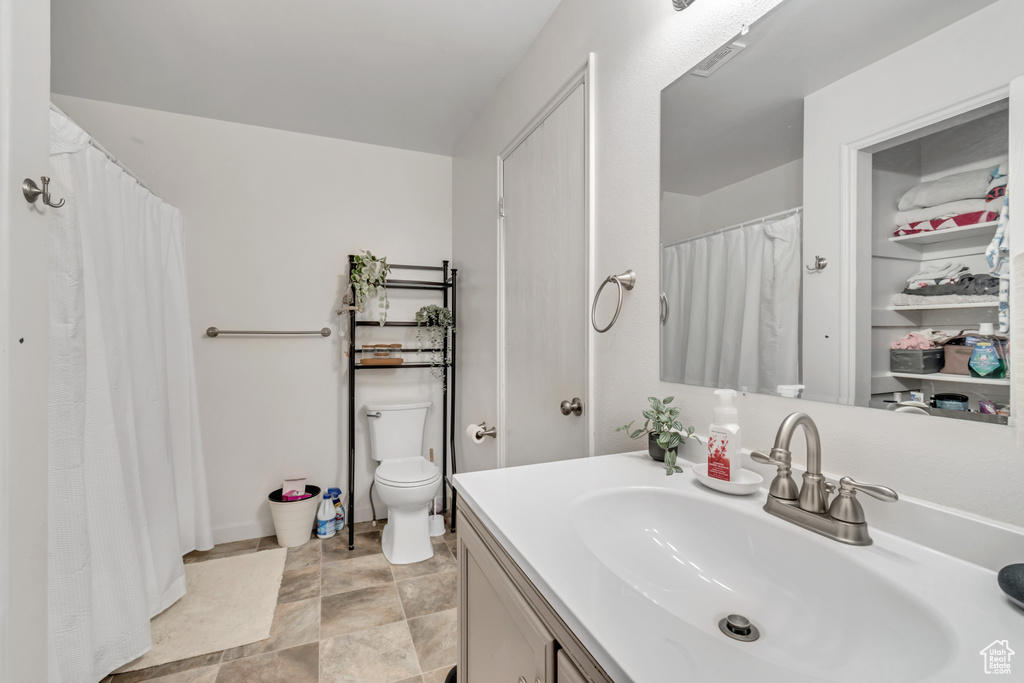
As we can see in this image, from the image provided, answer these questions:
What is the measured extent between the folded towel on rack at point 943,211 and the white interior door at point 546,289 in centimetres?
84

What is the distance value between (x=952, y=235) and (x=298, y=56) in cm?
226

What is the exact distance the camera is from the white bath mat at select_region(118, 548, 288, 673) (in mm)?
1646

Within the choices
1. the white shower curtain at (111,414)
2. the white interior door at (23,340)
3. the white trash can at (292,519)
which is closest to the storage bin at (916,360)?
the white interior door at (23,340)

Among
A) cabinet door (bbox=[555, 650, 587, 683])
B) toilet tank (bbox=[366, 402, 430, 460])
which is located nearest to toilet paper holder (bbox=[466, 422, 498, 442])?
toilet tank (bbox=[366, 402, 430, 460])

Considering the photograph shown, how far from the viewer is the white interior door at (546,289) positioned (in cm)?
150

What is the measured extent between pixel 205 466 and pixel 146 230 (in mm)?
1268

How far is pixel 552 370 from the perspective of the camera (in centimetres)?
167

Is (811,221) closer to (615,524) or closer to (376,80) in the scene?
(615,524)

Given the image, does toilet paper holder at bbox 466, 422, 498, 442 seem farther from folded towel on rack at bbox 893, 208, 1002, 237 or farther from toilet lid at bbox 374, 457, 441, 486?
folded towel on rack at bbox 893, 208, 1002, 237

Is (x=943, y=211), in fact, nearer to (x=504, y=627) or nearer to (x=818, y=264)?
(x=818, y=264)

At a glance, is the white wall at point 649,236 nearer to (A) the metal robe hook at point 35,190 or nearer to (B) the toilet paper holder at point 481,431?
(B) the toilet paper holder at point 481,431

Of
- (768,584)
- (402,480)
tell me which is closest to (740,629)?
(768,584)

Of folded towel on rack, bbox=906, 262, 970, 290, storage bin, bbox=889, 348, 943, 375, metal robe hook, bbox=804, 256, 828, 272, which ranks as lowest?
storage bin, bbox=889, 348, 943, 375

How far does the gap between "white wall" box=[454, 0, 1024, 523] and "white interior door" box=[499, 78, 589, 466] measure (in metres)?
0.10
